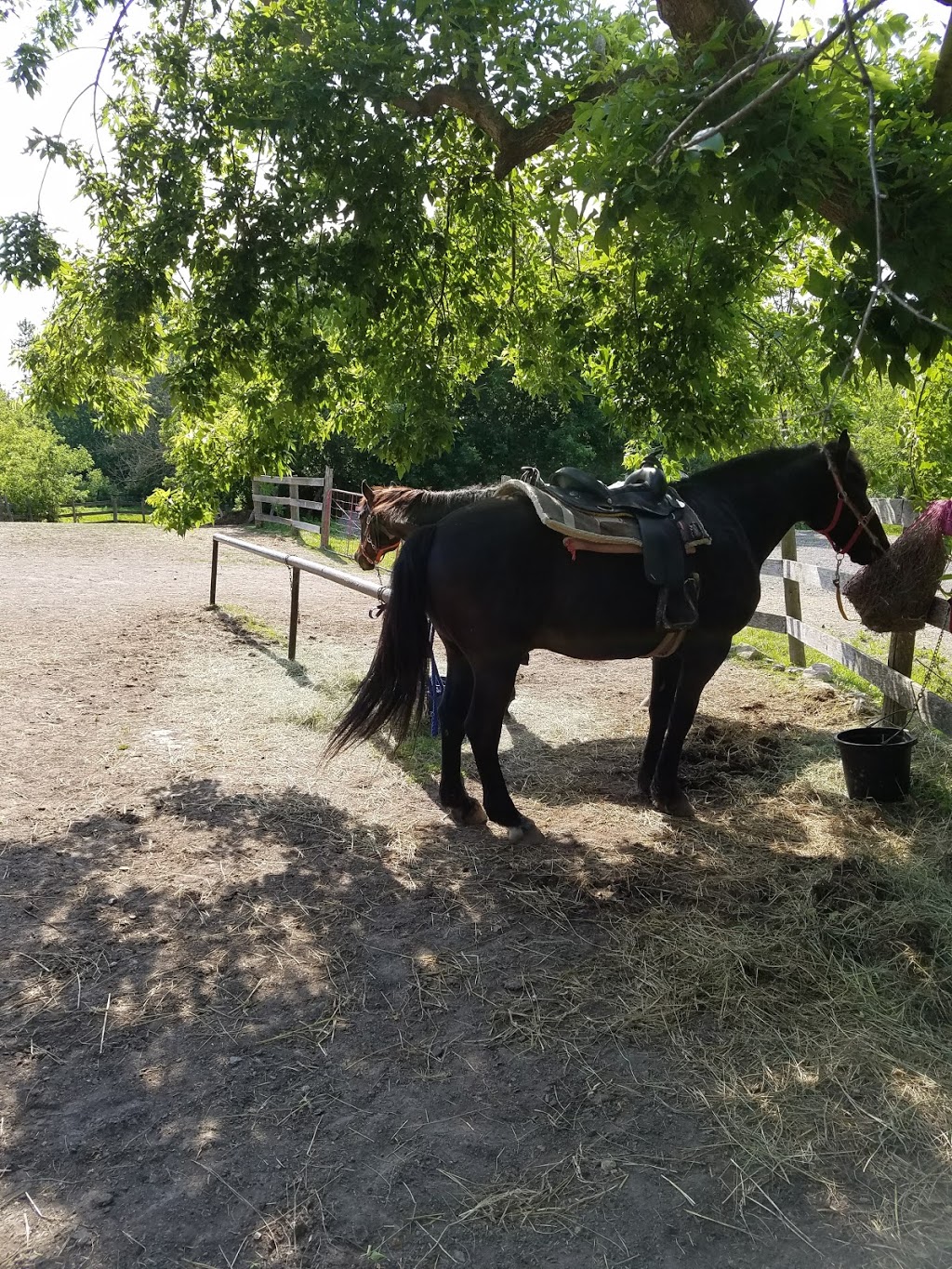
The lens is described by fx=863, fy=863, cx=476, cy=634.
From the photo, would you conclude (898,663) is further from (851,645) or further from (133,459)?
(133,459)

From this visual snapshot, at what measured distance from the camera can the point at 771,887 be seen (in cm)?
376

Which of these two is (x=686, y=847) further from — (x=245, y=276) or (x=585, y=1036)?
(x=245, y=276)

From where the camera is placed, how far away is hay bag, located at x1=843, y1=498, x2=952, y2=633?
4184 mm

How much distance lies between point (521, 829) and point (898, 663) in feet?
9.67

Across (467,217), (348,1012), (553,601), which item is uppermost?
(467,217)

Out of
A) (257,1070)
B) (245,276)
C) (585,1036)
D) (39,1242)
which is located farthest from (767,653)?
(39,1242)

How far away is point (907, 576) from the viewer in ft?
14.1

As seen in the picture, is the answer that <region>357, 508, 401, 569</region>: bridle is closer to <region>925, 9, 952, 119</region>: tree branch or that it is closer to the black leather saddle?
the black leather saddle

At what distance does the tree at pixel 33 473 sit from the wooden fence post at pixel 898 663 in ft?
86.2

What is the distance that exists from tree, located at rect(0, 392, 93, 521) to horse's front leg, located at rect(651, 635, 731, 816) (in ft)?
85.6

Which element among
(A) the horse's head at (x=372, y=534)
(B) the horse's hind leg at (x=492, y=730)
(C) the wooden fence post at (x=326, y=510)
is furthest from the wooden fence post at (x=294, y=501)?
(B) the horse's hind leg at (x=492, y=730)

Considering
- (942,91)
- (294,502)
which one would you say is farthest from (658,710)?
(294,502)

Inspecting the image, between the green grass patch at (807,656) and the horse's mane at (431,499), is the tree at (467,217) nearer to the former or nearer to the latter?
the horse's mane at (431,499)

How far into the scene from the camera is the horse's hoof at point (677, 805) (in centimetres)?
466
